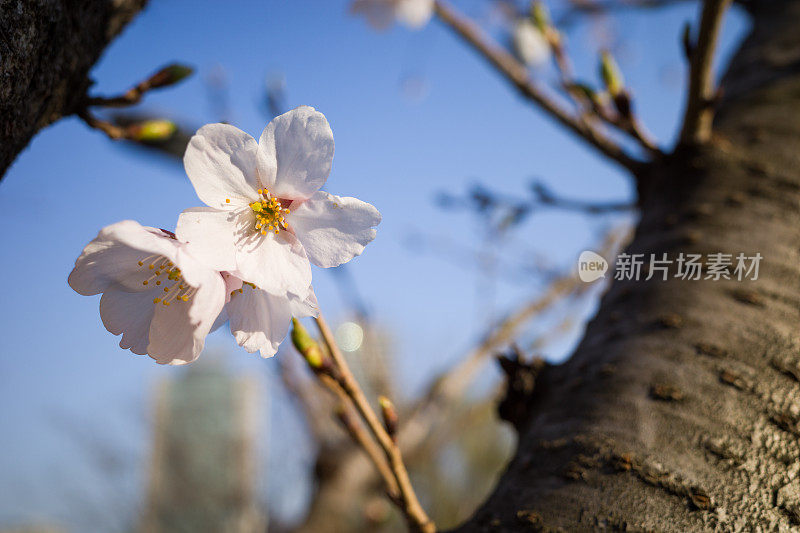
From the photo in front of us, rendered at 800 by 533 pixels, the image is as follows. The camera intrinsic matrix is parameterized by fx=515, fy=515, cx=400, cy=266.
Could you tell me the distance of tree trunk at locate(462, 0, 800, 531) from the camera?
0.49m

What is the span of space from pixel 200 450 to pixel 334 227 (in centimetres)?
936

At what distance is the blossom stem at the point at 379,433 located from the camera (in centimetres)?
51

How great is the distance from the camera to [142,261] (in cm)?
48

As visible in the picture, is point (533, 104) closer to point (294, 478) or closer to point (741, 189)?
point (741, 189)

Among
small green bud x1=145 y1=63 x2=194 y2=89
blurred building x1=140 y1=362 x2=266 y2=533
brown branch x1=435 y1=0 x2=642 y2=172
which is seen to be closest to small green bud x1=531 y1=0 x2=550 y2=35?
brown branch x1=435 y1=0 x2=642 y2=172

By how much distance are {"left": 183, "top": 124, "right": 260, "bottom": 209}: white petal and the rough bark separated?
0.17 meters

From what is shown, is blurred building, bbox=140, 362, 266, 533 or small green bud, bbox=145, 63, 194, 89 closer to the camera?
small green bud, bbox=145, 63, 194, 89

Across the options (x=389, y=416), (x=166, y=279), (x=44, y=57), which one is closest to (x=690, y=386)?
(x=389, y=416)

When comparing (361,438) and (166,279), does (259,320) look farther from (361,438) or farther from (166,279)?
(361,438)

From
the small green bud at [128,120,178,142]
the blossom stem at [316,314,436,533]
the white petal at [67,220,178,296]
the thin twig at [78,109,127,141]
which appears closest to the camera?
the white petal at [67,220,178,296]

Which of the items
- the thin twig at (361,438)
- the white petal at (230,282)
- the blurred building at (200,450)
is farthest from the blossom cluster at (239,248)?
the blurred building at (200,450)

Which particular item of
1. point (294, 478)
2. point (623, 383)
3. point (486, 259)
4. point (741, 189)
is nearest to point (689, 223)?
point (741, 189)

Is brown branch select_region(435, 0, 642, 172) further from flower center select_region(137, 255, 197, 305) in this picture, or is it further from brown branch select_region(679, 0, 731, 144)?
flower center select_region(137, 255, 197, 305)

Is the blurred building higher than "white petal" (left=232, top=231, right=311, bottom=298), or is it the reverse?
"white petal" (left=232, top=231, right=311, bottom=298)
